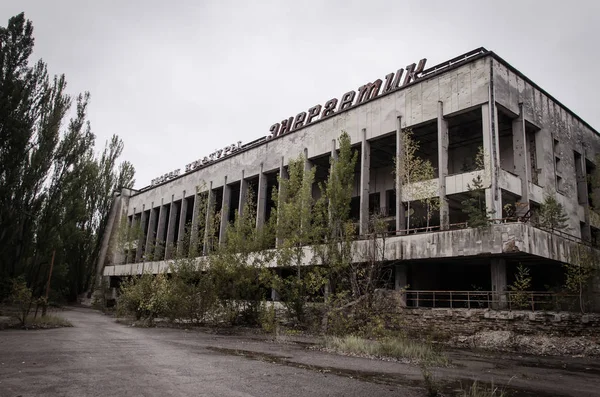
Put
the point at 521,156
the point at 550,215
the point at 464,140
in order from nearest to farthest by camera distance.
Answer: the point at 550,215 → the point at 521,156 → the point at 464,140

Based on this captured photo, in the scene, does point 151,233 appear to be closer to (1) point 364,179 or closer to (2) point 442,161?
(1) point 364,179

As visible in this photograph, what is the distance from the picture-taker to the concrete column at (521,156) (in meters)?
24.0

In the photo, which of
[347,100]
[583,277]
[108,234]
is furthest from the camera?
[108,234]

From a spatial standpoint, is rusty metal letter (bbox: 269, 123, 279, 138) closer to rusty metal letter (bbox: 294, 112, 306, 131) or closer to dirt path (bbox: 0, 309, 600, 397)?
rusty metal letter (bbox: 294, 112, 306, 131)

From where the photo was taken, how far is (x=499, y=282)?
68.6 ft

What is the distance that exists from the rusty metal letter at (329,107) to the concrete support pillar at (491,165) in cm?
1209

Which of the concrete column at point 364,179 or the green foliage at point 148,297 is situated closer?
the green foliage at point 148,297

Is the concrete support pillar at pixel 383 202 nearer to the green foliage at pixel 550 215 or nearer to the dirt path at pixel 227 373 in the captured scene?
the green foliage at pixel 550 215

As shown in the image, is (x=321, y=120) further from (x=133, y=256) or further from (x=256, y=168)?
(x=133, y=256)

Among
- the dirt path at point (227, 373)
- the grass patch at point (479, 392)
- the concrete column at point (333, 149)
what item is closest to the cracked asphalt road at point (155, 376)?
the dirt path at point (227, 373)

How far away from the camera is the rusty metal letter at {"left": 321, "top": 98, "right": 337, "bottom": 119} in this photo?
3259 centimetres

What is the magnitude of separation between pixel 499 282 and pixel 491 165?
6232mm

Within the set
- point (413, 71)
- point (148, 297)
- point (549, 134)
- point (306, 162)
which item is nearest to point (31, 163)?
point (148, 297)

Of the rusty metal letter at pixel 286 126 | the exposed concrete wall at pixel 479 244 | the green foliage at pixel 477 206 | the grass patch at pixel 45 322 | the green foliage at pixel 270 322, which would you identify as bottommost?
the grass patch at pixel 45 322
